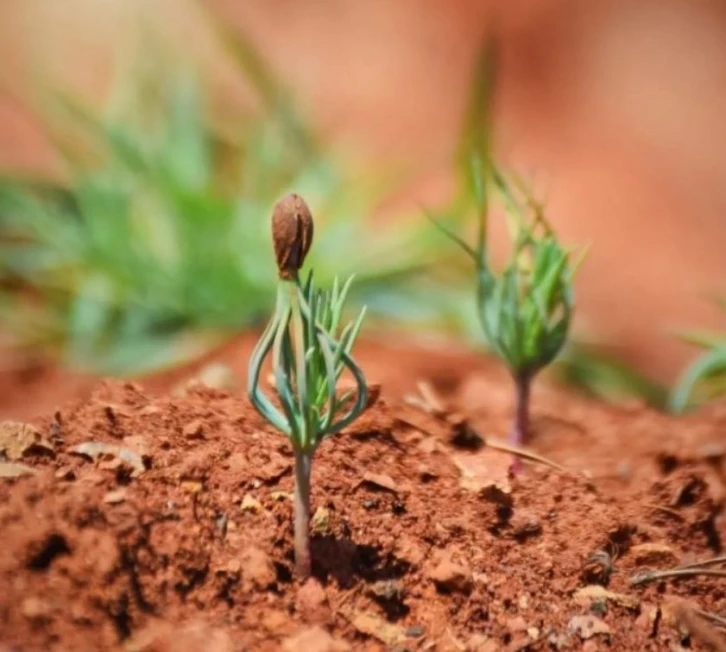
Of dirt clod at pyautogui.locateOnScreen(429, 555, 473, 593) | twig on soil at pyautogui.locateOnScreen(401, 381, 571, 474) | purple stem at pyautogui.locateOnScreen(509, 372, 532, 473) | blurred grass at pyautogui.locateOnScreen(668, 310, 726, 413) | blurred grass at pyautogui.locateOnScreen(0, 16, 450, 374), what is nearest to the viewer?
dirt clod at pyautogui.locateOnScreen(429, 555, 473, 593)

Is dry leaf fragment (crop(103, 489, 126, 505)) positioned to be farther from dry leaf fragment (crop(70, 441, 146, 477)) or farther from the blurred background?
the blurred background

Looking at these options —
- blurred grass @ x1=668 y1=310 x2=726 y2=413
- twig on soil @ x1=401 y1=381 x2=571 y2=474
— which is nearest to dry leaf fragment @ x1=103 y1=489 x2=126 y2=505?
twig on soil @ x1=401 y1=381 x2=571 y2=474

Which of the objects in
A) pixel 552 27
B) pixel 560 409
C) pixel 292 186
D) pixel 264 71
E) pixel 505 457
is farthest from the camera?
pixel 552 27

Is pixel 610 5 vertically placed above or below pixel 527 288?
above

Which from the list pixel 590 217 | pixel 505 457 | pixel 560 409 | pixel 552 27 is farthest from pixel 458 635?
pixel 552 27

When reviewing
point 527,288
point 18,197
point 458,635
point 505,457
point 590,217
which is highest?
point 590,217

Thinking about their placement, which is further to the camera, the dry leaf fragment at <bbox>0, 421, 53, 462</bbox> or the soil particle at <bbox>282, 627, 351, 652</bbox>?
the dry leaf fragment at <bbox>0, 421, 53, 462</bbox>

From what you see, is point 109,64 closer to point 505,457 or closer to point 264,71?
point 264,71
